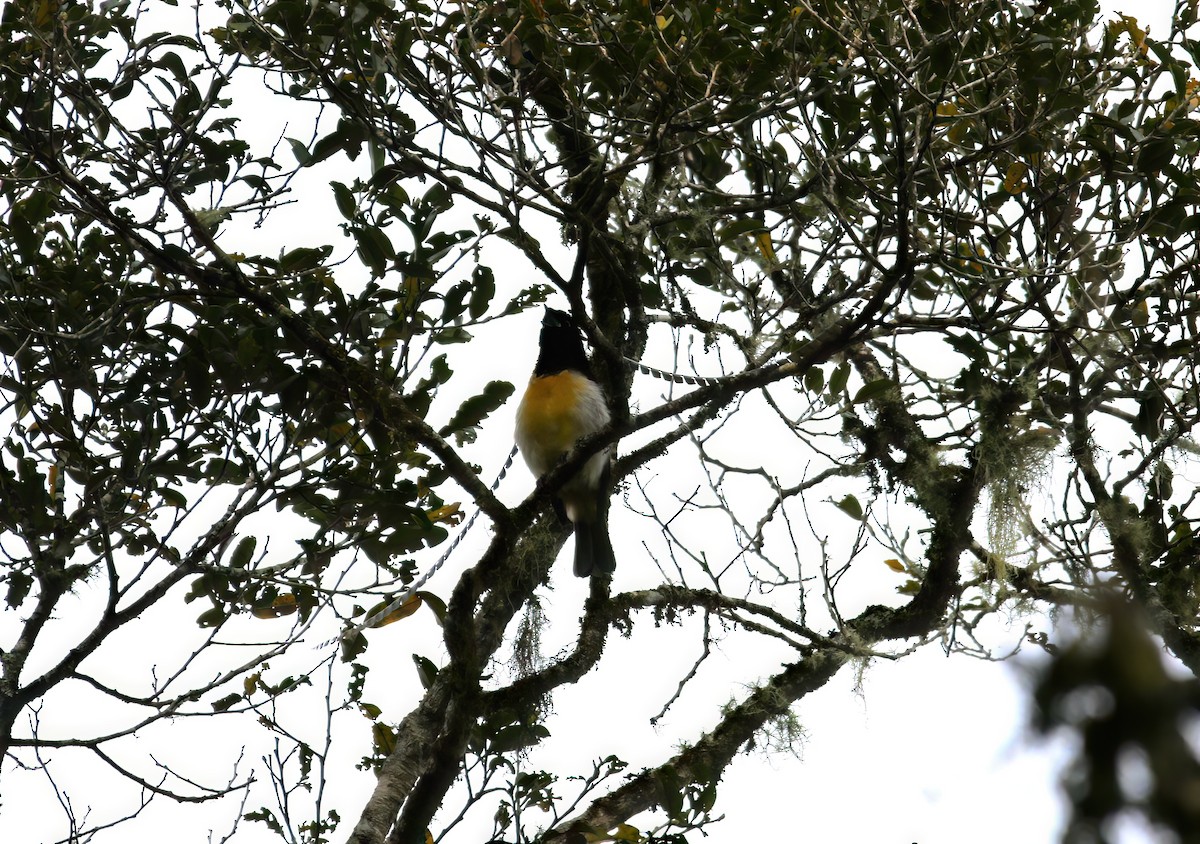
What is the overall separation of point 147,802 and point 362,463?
149 centimetres

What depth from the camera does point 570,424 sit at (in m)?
5.89

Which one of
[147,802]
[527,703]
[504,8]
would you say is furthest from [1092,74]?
[147,802]

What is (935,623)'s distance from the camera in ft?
14.2

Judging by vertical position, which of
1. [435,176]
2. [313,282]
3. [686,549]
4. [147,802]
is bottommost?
[147,802]

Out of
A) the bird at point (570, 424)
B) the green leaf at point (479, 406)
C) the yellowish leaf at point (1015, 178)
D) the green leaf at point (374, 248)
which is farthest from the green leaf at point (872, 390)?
the green leaf at point (374, 248)

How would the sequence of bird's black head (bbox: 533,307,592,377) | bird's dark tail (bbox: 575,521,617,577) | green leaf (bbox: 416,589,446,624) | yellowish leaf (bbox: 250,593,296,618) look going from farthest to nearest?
bird's black head (bbox: 533,307,592,377), bird's dark tail (bbox: 575,521,617,577), green leaf (bbox: 416,589,446,624), yellowish leaf (bbox: 250,593,296,618)

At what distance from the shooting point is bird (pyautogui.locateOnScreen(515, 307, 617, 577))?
5438mm

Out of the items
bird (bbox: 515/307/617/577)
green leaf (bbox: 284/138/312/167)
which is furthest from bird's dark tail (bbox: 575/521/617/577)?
green leaf (bbox: 284/138/312/167)

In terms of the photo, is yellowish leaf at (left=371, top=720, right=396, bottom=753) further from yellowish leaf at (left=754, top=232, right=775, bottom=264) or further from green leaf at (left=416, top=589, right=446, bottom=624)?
yellowish leaf at (left=754, top=232, right=775, bottom=264)

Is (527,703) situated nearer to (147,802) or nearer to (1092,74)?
(147,802)

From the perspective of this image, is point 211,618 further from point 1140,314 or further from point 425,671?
point 1140,314

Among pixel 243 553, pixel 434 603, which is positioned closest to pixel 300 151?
pixel 243 553

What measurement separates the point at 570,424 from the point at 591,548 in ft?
2.25

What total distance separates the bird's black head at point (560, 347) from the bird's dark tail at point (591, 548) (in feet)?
3.37
